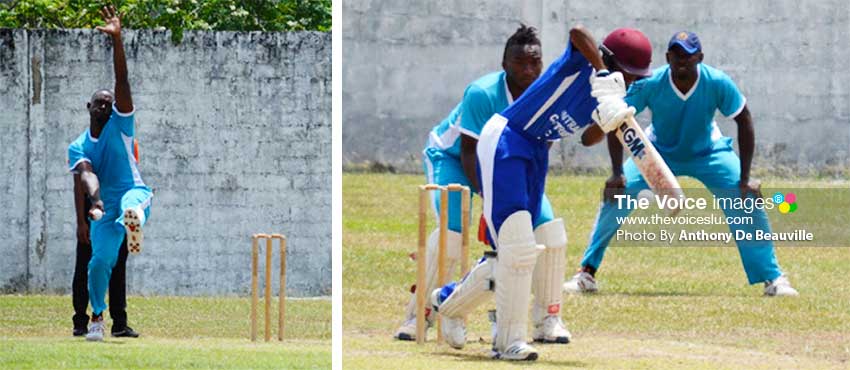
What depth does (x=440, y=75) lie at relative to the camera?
938cm

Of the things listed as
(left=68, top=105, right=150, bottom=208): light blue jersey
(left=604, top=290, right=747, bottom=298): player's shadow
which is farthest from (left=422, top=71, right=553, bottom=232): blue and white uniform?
(left=68, top=105, right=150, bottom=208): light blue jersey

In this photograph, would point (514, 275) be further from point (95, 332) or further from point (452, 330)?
point (95, 332)

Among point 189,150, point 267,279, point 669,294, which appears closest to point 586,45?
point 669,294

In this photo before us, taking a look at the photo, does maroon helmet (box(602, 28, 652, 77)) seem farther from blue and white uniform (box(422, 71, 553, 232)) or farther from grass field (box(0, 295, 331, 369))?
grass field (box(0, 295, 331, 369))

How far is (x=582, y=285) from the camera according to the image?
28.1ft

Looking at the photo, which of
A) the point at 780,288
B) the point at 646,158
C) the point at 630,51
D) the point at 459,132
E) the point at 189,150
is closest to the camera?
the point at 646,158

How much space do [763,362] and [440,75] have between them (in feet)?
10.8

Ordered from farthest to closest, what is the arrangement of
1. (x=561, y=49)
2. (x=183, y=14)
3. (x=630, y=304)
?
(x=183, y=14)
(x=561, y=49)
(x=630, y=304)

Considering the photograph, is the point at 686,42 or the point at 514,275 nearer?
the point at 514,275

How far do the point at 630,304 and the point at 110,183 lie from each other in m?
2.64

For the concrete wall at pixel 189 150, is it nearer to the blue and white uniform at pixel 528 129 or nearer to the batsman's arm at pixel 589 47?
the blue and white uniform at pixel 528 129

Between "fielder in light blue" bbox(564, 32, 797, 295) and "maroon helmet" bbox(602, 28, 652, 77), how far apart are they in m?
2.13

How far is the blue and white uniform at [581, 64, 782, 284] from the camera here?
838 cm

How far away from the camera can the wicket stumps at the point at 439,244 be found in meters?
6.67
